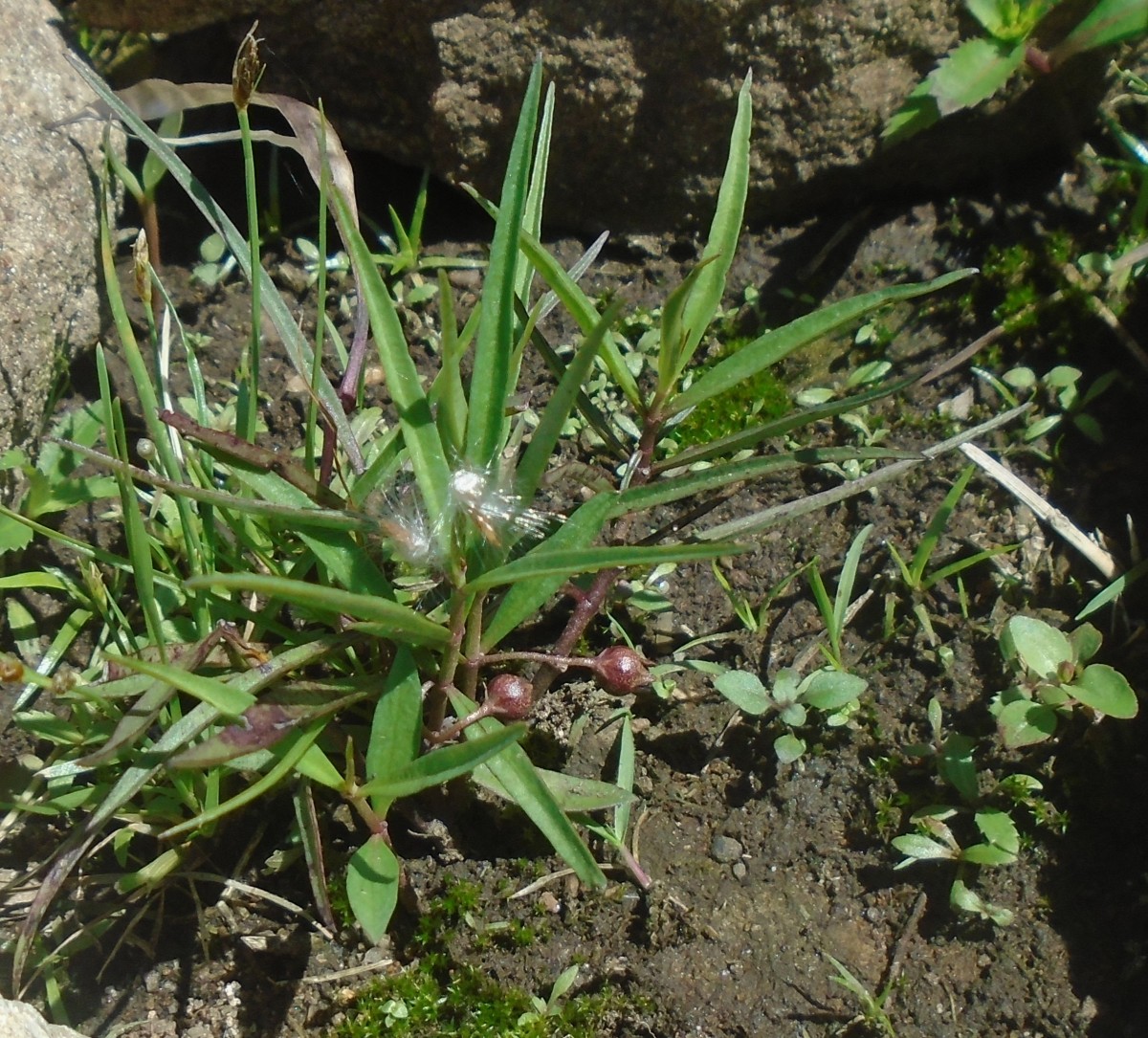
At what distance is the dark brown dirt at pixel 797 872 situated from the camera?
1.81 metres

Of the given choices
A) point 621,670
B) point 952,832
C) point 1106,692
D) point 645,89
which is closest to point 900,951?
point 952,832

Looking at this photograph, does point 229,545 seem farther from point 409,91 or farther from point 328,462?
point 409,91

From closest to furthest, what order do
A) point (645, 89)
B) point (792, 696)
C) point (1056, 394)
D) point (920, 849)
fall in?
point (920, 849)
point (792, 696)
point (1056, 394)
point (645, 89)

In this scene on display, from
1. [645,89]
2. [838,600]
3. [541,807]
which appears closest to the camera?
[541,807]

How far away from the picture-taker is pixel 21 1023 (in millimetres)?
1415

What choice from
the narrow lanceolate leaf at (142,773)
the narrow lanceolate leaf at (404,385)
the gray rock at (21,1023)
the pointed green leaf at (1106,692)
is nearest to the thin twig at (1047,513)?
the pointed green leaf at (1106,692)

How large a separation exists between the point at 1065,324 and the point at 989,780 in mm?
1115

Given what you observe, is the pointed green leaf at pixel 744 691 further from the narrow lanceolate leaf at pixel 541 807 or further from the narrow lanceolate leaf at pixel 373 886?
the narrow lanceolate leaf at pixel 373 886

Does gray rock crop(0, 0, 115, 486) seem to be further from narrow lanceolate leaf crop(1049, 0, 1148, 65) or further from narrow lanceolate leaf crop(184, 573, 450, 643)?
narrow lanceolate leaf crop(1049, 0, 1148, 65)

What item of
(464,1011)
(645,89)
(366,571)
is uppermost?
(645,89)

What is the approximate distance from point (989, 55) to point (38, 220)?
2.06 m

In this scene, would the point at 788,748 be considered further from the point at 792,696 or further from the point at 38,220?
the point at 38,220

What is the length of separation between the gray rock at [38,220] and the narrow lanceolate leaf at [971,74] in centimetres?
189

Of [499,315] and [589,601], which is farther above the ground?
[499,315]
